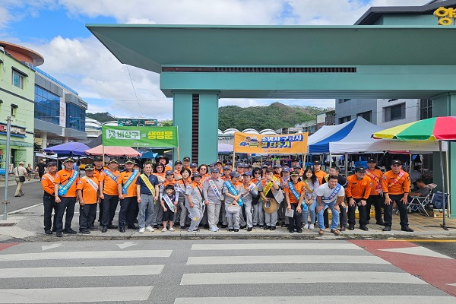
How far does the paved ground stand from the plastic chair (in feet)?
14.1

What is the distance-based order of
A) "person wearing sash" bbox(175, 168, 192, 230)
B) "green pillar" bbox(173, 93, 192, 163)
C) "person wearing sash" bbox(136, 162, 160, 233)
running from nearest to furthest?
"person wearing sash" bbox(136, 162, 160, 233) → "person wearing sash" bbox(175, 168, 192, 230) → "green pillar" bbox(173, 93, 192, 163)

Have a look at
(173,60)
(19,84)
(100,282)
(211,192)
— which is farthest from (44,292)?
Answer: (19,84)

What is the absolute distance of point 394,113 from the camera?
96.8 ft

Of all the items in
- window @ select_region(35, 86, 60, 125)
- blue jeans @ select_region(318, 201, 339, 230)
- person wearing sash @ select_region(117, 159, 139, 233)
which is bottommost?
blue jeans @ select_region(318, 201, 339, 230)

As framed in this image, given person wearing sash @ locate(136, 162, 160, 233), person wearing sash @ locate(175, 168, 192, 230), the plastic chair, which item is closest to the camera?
person wearing sash @ locate(136, 162, 160, 233)

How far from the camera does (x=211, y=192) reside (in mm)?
8773

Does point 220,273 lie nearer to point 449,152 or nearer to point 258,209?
point 258,209

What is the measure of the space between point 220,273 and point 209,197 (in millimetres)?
3462

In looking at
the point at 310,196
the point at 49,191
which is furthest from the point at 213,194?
the point at 49,191

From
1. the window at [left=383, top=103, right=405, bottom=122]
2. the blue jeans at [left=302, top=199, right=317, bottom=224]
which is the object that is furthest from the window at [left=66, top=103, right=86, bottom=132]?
the blue jeans at [left=302, top=199, right=317, bottom=224]

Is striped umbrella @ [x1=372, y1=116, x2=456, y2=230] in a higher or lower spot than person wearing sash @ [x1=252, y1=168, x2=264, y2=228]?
higher

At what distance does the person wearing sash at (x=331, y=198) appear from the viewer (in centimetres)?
820

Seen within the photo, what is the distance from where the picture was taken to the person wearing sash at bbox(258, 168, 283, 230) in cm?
865

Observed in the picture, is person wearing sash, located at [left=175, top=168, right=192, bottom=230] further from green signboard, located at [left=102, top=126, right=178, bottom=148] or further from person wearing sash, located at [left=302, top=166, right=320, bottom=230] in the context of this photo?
person wearing sash, located at [left=302, top=166, right=320, bottom=230]
